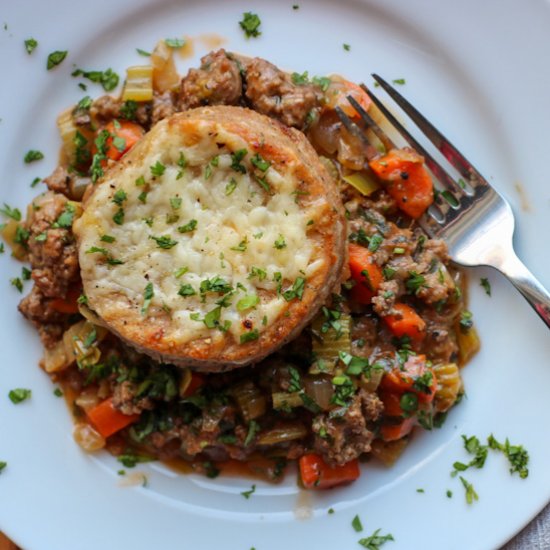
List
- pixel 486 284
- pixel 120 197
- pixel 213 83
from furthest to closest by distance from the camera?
pixel 486 284, pixel 213 83, pixel 120 197

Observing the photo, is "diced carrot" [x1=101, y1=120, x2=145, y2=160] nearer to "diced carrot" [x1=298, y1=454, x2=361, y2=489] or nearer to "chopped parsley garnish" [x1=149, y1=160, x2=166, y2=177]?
"chopped parsley garnish" [x1=149, y1=160, x2=166, y2=177]

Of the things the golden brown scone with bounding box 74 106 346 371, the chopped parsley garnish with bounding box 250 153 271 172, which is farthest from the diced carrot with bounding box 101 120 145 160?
the chopped parsley garnish with bounding box 250 153 271 172

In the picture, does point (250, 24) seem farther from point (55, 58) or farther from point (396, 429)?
point (396, 429)

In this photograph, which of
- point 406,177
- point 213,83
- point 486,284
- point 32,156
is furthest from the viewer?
point 32,156

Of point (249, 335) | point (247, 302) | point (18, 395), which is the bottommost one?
point (18, 395)

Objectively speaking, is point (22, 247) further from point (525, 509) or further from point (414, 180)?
point (525, 509)

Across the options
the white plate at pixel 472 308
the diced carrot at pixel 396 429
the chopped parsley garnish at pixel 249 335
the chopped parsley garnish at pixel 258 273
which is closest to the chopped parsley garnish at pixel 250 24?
the white plate at pixel 472 308

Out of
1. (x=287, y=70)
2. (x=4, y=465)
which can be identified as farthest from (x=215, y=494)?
(x=287, y=70)

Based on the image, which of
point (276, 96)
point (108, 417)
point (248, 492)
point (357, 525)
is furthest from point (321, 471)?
point (276, 96)
